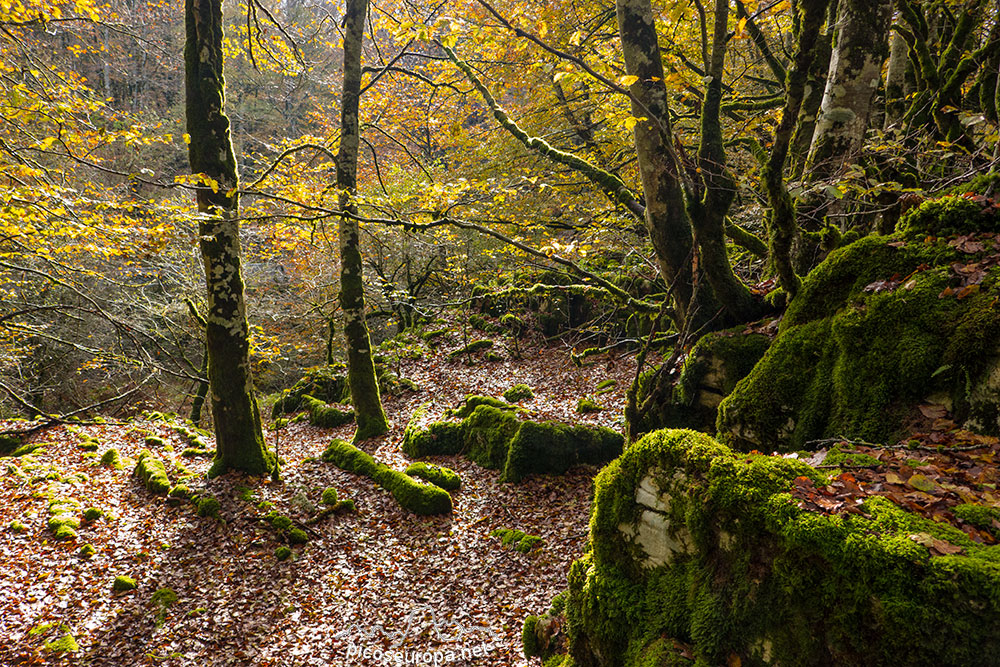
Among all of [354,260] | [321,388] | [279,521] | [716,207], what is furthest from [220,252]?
[321,388]

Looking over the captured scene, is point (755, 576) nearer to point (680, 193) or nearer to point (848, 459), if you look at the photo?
point (848, 459)

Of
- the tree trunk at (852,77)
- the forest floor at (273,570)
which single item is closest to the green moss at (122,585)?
the forest floor at (273,570)

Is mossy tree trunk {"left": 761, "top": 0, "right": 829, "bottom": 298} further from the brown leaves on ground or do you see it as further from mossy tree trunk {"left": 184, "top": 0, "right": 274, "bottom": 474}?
mossy tree trunk {"left": 184, "top": 0, "right": 274, "bottom": 474}

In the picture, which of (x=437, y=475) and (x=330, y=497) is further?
(x=437, y=475)

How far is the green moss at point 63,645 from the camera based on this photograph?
15.7ft

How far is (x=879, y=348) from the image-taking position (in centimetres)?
344

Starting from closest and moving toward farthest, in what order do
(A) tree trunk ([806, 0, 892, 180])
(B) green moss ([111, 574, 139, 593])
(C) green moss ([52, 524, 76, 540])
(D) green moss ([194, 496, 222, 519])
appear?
(A) tree trunk ([806, 0, 892, 180]), (B) green moss ([111, 574, 139, 593]), (C) green moss ([52, 524, 76, 540]), (D) green moss ([194, 496, 222, 519])

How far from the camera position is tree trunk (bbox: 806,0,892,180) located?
4.20 m

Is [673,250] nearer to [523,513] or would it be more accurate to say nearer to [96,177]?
[523,513]

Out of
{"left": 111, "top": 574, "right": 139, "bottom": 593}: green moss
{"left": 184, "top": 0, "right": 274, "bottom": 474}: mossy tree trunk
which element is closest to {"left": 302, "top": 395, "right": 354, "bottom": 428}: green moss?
{"left": 184, "top": 0, "right": 274, "bottom": 474}: mossy tree trunk

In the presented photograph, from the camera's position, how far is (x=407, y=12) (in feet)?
36.1

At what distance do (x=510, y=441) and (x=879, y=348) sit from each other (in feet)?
19.2

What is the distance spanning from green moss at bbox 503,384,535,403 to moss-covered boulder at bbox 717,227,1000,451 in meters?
7.41

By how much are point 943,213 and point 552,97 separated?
29.9 feet
